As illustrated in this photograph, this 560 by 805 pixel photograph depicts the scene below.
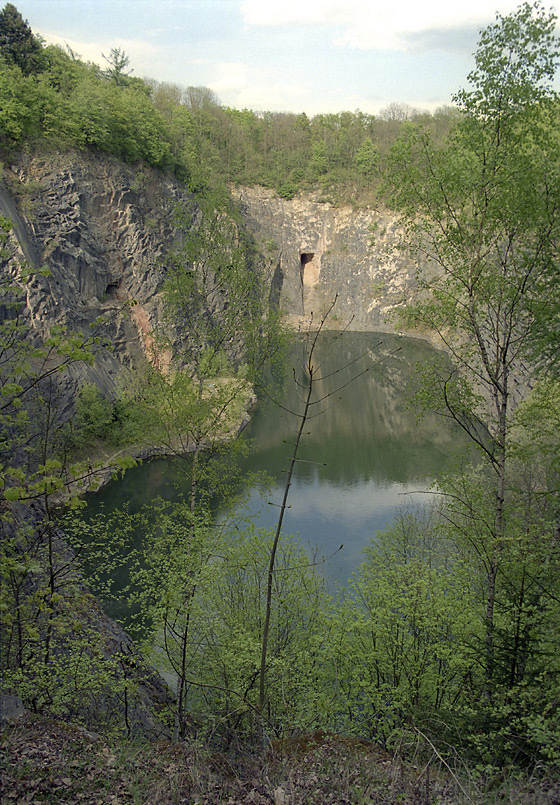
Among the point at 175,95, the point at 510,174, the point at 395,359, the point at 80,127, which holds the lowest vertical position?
the point at 395,359

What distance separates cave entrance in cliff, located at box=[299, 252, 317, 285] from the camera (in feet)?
198

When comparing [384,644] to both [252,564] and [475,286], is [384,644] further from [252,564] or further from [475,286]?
[475,286]

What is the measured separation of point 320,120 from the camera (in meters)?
64.9

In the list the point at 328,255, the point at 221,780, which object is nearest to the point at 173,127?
the point at 328,255

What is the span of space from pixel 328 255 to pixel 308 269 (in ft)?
10.0

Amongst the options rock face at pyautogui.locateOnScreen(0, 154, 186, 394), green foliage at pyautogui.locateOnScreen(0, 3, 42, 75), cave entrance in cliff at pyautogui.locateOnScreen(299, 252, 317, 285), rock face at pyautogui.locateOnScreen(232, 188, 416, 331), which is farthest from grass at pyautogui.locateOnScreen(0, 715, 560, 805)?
cave entrance in cliff at pyautogui.locateOnScreen(299, 252, 317, 285)

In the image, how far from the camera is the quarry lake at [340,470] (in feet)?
52.6

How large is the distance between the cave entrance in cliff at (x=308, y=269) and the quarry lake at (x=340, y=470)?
27.3 meters

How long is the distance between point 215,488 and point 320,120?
6663 cm

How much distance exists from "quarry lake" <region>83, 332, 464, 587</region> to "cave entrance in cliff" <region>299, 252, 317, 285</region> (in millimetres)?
27329

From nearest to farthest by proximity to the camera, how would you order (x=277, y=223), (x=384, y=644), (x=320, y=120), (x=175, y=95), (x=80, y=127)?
1. (x=384, y=644)
2. (x=80, y=127)
3. (x=175, y=95)
4. (x=277, y=223)
5. (x=320, y=120)

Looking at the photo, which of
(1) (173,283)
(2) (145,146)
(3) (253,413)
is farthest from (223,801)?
(2) (145,146)

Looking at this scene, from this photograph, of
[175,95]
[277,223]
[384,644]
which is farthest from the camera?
[277,223]

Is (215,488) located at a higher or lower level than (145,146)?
lower
